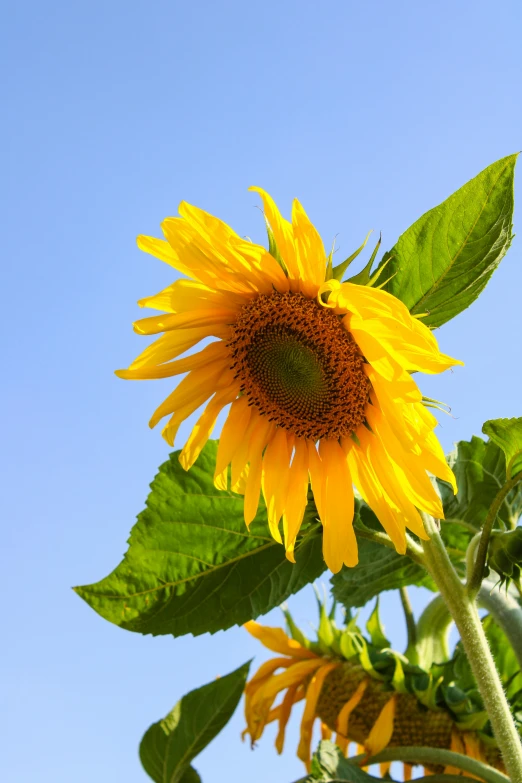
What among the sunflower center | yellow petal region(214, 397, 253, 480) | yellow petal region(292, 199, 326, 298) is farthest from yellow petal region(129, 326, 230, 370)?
yellow petal region(292, 199, 326, 298)

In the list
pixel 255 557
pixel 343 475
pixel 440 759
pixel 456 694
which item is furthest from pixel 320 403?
pixel 456 694

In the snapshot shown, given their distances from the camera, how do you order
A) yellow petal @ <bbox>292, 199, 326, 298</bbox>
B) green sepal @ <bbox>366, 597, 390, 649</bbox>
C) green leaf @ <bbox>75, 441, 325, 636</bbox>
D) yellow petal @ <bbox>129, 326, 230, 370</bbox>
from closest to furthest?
yellow petal @ <bbox>292, 199, 326, 298</bbox>, yellow petal @ <bbox>129, 326, 230, 370</bbox>, green leaf @ <bbox>75, 441, 325, 636</bbox>, green sepal @ <bbox>366, 597, 390, 649</bbox>

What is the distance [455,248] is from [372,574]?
1.18 metres

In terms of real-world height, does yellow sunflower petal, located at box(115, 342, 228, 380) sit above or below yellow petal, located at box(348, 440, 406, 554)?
above

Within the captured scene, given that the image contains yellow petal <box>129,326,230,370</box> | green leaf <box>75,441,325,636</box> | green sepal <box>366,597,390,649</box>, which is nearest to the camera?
yellow petal <box>129,326,230,370</box>

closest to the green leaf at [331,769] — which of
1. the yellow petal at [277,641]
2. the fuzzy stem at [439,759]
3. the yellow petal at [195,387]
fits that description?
the fuzzy stem at [439,759]

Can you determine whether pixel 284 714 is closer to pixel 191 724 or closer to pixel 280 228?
pixel 191 724

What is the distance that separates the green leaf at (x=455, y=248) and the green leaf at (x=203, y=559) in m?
0.74

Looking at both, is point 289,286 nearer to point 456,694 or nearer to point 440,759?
point 440,759

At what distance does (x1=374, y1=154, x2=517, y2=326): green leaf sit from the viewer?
89.0 inches

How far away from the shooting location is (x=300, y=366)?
2602 millimetres

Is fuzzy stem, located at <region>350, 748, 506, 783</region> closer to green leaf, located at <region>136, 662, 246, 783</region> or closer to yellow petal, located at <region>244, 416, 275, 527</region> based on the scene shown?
green leaf, located at <region>136, 662, 246, 783</region>

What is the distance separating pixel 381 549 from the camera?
2.82 meters

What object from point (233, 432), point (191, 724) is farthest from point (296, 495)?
point (191, 724)
